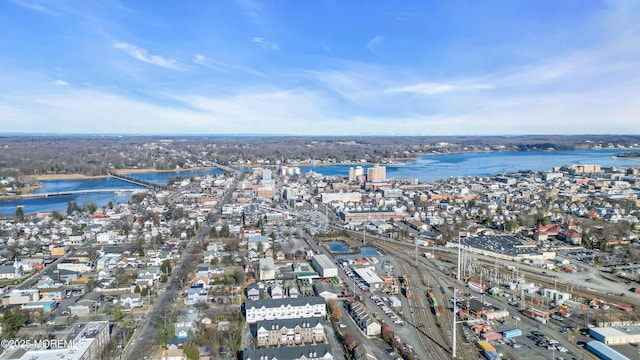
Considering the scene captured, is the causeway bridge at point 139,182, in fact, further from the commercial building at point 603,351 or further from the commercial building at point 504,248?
the commercial building at point 603,351

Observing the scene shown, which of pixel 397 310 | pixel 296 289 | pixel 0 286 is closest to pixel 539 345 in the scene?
pixel 397 310

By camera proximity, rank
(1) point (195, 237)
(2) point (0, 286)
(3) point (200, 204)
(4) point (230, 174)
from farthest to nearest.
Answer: (4) point (230, 174)
(3) point (200, 204)
(1) point (195, 237)
(2) point (0, 286)

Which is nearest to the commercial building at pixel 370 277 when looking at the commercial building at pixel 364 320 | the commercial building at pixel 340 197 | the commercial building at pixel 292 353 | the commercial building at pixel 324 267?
the commercial building at pixel 324 267

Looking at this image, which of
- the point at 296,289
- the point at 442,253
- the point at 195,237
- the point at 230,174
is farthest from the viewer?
the point at 230,174

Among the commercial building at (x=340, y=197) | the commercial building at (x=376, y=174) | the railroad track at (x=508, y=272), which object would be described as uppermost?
the commercial building at (x=376, y=174)

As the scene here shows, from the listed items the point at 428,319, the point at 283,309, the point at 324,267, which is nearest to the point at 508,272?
the point at 428,319

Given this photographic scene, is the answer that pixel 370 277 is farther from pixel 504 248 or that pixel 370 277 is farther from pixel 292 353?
pixel 504 248

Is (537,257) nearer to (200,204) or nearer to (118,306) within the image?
(118,306)

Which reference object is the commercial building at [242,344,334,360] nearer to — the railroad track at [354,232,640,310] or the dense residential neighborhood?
the dense residential neighborhood
